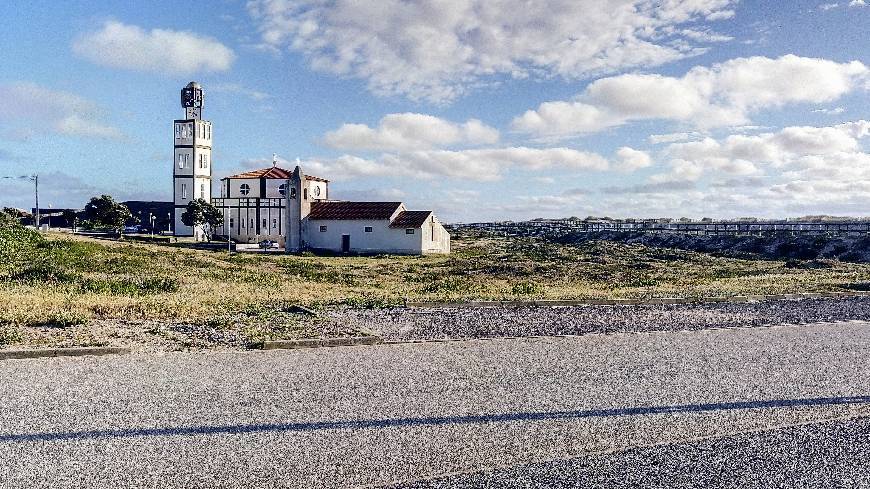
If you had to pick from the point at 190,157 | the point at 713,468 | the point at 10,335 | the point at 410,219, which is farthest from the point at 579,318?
the point at 190,157

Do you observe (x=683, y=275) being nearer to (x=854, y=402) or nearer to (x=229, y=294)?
(x=229, y=294)

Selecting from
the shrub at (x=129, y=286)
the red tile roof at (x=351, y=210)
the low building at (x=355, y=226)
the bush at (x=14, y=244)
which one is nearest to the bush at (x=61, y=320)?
the shrub at (x=129, y=286)

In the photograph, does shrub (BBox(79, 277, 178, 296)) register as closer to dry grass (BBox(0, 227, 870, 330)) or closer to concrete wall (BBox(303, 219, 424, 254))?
dry grass (BBox(0, 227, 870, 330))

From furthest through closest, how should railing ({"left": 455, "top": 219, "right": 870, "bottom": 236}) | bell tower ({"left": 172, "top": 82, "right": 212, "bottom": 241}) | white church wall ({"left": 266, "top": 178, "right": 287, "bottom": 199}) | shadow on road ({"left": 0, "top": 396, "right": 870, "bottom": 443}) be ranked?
1. bell tower ({"left": 172, "top": 82, "right": 212, "bottom": 241})
2. white church wall ({"left": 266, "top": 178, "right": 287, "bottom": 199})
3. railing ({"left": 455, "top": 219, "right": 870, "bottom": 236})
4. shadow on road ({"left": 0, "top": 396, "right": 870, "bottom": 443})

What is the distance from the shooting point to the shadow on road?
20.4ft

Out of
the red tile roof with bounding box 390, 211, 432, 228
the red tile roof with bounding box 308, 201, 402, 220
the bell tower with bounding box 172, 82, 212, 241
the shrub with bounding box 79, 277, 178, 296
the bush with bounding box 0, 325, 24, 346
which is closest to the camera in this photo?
the bush with bounding box 0, 325, 24, 346

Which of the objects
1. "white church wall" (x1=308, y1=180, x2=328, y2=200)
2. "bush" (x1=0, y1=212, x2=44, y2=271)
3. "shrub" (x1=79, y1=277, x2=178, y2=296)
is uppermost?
"white church wall" (x1=308, y1=180, x2=328, y2=200)

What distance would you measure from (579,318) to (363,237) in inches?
1635

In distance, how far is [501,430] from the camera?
662cm

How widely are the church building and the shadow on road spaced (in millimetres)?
42029

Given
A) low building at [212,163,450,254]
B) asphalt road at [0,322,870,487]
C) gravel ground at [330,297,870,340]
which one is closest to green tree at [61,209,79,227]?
low building at [212,163,450,254]

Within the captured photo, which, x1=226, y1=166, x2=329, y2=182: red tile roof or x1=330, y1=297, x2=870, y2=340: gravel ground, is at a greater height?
x1=226, y1=166, x2=329, y2=182: red tile roof

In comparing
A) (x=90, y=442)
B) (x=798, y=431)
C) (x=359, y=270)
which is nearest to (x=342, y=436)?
(x=90, y=442)

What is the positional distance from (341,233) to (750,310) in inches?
1660
